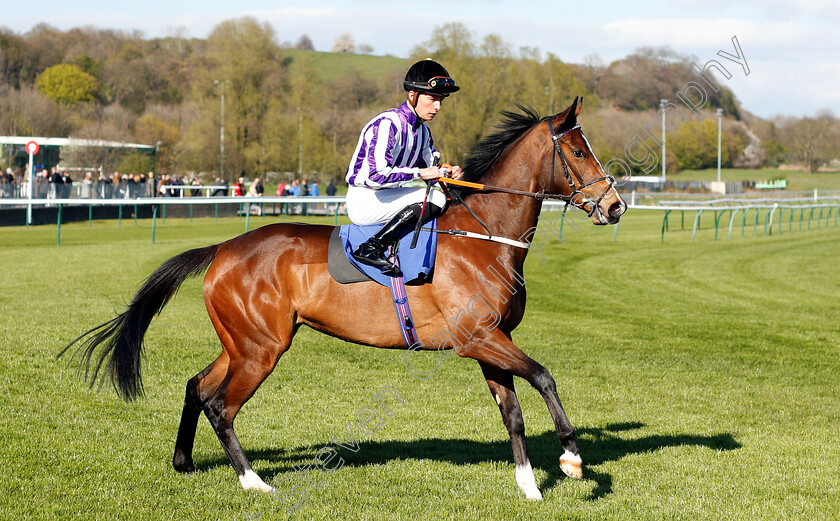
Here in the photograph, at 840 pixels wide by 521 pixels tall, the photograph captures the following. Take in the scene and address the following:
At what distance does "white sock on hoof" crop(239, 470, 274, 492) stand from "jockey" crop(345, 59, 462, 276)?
4.45ft

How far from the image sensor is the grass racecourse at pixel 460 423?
13.6 feet

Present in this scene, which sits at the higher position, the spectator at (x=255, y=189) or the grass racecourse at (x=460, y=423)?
the spectator at (x=255, y=189)

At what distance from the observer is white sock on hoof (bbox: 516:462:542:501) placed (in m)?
4.23

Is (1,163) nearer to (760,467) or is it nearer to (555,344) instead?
(555,344)

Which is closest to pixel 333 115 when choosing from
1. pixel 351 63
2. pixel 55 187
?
pixel 55 187

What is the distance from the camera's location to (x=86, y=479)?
4.38 metres

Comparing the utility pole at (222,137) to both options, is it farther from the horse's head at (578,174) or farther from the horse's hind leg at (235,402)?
the horse's head at (578,174)

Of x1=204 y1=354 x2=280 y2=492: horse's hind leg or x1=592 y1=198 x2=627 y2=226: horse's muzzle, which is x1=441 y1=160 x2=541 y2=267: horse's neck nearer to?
x1=592 y1=198 x2=627 y2=226: horse's muzzle

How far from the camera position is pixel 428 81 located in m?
4.42

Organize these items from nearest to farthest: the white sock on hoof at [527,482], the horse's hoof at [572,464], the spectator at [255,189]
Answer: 1. the horse's hoof at [572,464]
2. the white sock on hoof at [527,482]
3. the spectator at [255,189]

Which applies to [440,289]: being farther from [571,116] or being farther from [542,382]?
[571,116]

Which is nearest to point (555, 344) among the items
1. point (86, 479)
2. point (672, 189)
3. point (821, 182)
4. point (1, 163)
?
point (86, 479)

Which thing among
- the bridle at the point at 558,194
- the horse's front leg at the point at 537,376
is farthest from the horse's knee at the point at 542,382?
the bridle at the point at 558,194

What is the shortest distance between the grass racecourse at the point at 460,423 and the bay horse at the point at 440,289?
1.39 ft
